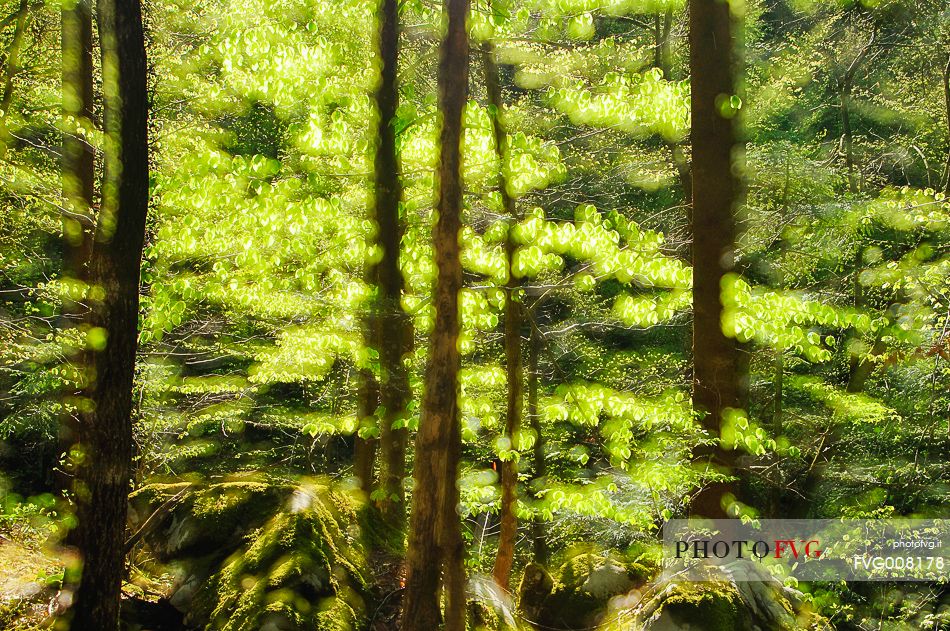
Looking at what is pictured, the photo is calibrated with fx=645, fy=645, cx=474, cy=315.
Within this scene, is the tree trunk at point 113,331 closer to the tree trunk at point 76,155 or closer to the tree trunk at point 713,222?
the tree trunk at point 76,155

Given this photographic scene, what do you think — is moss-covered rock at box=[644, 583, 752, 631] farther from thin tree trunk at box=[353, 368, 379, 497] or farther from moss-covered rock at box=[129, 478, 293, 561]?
thin tree trunk at box=[353, 368, 379, 497]

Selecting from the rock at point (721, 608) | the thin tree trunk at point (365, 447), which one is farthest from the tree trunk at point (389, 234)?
the rock at point (721, 608)

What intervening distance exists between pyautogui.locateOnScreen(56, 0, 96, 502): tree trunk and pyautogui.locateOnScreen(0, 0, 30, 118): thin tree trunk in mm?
540

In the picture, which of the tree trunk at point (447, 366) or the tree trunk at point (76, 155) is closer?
the tree trunk at point (447, 366)

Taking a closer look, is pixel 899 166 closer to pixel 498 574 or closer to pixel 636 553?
pixel 636 553

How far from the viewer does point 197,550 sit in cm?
632

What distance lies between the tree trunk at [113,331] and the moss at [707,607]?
4.13 meters

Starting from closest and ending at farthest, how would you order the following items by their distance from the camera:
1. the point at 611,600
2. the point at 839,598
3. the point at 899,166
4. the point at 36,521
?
the point at 611,600 < the point at 36,521 < the point at 839,598 < the point at 899,166

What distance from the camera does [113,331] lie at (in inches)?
189

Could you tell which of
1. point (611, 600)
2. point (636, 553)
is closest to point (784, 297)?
point (611, 600)

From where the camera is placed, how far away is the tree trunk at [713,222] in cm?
564

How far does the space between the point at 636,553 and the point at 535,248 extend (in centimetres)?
524

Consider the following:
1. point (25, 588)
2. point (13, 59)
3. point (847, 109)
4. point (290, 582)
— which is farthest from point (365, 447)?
point (847, 109)

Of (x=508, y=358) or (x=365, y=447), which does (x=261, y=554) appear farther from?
(x=508, y=358)
